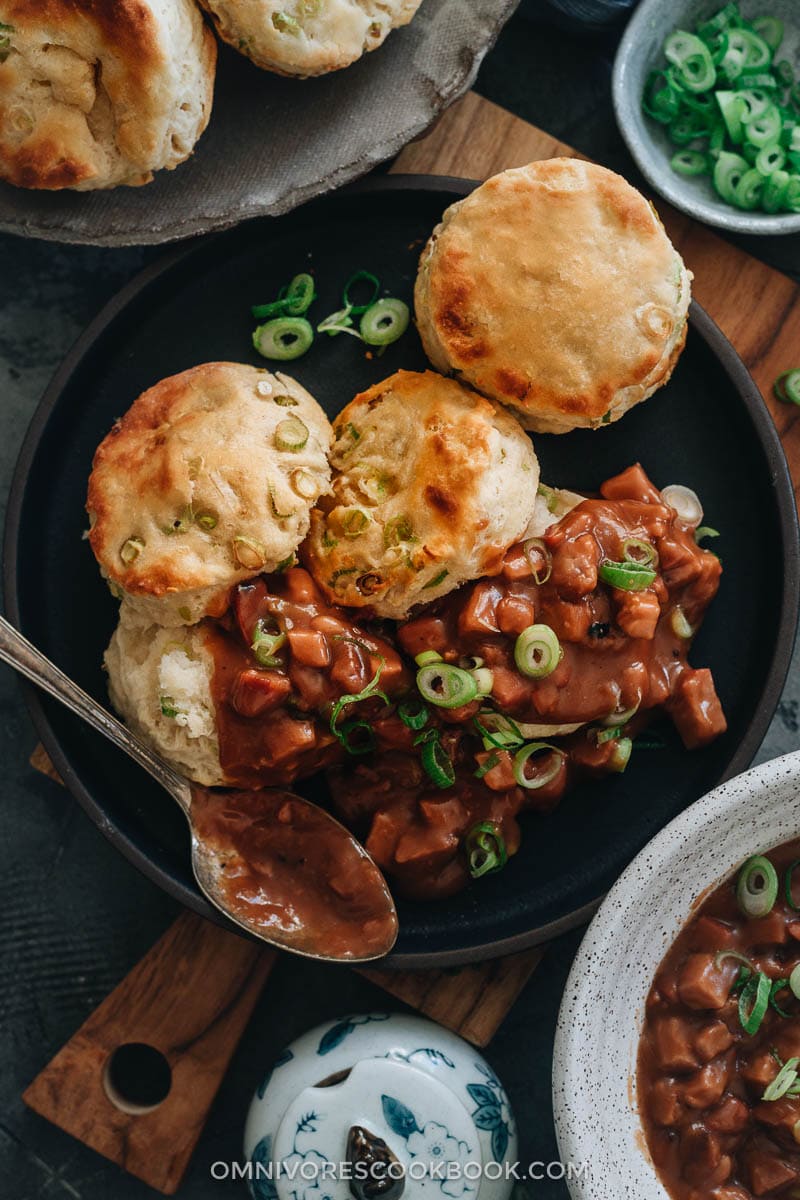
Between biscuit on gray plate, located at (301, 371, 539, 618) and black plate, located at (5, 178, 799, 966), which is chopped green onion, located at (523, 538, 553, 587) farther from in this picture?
black plate, located at (5, 178, 799, 966)

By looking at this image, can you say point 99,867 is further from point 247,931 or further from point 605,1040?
→ point 605,1040

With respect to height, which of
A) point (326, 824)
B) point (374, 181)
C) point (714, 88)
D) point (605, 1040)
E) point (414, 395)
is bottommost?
point (326, 824)

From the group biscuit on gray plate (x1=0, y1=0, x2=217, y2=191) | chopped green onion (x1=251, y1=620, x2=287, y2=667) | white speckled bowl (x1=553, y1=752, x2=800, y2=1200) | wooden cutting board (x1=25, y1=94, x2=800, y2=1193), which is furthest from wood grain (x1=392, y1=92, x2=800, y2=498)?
chopped green onion (x1=251, y1=620, x2=287, y2=667)

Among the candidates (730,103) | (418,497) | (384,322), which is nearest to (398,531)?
(418,497)

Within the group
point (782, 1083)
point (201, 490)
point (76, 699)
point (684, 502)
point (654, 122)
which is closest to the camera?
point (782, 1083)

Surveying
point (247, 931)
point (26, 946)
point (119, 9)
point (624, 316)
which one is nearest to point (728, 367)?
point (624, 316)

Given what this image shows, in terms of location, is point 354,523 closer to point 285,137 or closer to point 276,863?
point 276,863
